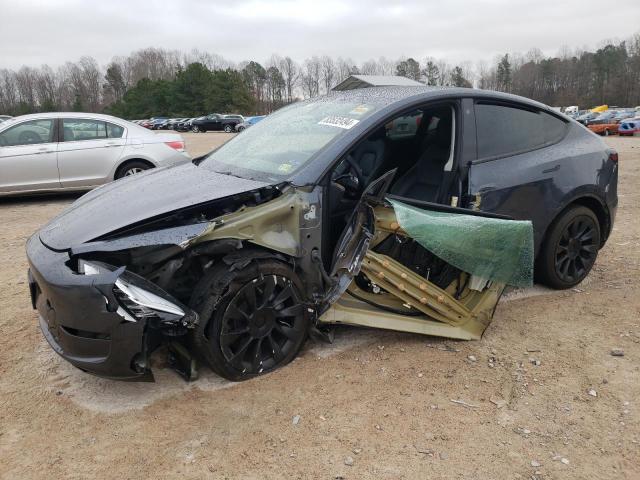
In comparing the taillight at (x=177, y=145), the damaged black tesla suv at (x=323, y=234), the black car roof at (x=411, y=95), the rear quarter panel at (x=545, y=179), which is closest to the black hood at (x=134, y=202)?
the damaged black tesla suv at (x=323, y=234)

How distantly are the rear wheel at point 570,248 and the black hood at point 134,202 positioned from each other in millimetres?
2435

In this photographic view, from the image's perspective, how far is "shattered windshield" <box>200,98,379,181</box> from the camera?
3.29m

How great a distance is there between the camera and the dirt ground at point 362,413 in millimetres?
2369

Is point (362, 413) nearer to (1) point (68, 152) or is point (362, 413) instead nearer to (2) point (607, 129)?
(1) point (68, 152)

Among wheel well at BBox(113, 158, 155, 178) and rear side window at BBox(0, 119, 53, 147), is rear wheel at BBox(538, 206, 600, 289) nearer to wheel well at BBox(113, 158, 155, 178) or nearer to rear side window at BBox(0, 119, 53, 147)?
wheel well at BBox(113, 158, 155, 178)

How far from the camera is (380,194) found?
3.19 meters

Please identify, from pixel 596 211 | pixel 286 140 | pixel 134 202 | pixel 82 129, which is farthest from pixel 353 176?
pixel 82 129

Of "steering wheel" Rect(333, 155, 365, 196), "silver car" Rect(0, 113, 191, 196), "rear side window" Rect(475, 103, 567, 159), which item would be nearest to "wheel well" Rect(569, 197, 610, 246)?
"rear side window" Rect(475, 103, 567, 159)

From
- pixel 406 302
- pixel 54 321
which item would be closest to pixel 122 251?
pixel 54 321

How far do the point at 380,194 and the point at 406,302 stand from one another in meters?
0.72

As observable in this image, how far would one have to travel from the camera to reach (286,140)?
3.63 metres

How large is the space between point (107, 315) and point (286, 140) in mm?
1752

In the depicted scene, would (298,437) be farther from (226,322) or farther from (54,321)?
(54,321)

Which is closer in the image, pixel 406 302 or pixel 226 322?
pixel 226 322
